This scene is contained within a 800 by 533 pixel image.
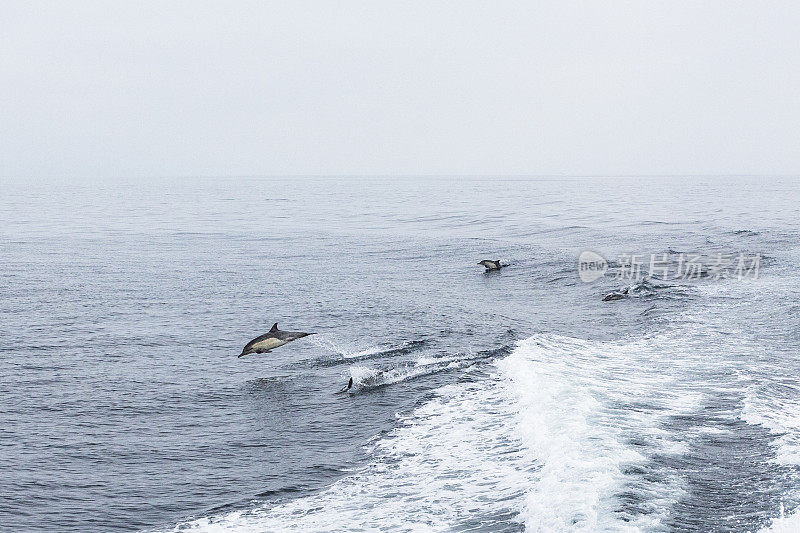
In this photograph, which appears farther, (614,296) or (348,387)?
(614,296)

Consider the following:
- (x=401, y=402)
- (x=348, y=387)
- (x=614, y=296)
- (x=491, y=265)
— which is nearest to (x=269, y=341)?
(x=348, y=387)

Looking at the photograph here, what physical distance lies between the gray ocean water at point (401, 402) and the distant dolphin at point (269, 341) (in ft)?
1.38

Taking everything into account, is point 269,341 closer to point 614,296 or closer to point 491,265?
point 614,296

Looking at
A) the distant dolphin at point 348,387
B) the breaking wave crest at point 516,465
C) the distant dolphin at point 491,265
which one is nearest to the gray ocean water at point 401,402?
the breaking wave crest at point 516,465

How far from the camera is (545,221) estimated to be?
63.5 meters

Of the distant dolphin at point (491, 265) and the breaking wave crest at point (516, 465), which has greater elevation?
the distant dolphin at point (491, 265)

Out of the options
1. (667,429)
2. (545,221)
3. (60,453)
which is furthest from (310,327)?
(545,221)

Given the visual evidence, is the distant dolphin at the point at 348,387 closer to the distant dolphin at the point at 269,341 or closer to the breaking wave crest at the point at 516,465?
the breaking wave crest at the point at 516,465

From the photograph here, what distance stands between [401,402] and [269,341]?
4807 mm

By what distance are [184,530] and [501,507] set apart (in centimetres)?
442

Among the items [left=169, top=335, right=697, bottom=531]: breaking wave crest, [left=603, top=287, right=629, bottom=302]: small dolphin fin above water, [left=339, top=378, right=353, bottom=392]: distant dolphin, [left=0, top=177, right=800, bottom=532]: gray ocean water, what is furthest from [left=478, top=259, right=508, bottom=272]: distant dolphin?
[left=339, top=378, right=353, bottom=392]: distant dolphin

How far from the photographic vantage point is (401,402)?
49.8 ft

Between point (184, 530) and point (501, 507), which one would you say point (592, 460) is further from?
point (184, 530)

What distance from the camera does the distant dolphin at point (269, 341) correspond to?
18.3 metres
